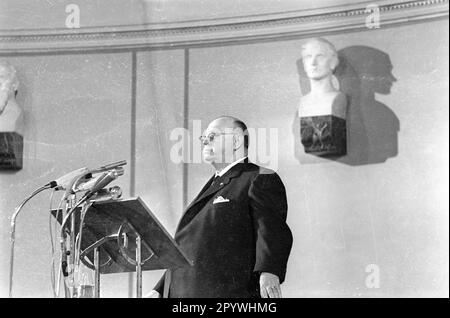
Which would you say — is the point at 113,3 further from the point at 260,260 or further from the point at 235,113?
the point at 260,260

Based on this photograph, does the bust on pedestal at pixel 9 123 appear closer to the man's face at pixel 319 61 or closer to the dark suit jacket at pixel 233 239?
the dark suit jacket at pixel 233 239

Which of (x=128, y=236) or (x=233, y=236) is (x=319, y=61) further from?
(x=128, y=236)

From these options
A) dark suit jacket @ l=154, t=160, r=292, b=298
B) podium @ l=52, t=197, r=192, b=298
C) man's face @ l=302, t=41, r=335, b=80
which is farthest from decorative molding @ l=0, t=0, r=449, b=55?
podium @ l=52, t=197, r=192, b=298

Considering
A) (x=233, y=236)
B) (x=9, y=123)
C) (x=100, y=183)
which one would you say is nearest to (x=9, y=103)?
(x=9, y=123)

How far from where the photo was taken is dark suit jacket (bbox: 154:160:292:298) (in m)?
5.51

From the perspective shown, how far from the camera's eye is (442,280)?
598 centimetres

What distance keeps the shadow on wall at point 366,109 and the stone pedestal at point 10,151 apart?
150 cm

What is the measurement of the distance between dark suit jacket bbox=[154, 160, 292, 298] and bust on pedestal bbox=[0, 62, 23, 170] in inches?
49.4

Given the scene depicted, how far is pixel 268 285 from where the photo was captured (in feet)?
17.9

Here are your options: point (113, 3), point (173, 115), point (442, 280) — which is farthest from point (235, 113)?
point (442, 280)

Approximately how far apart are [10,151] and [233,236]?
1.55m

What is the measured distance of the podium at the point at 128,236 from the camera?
4660 mm
